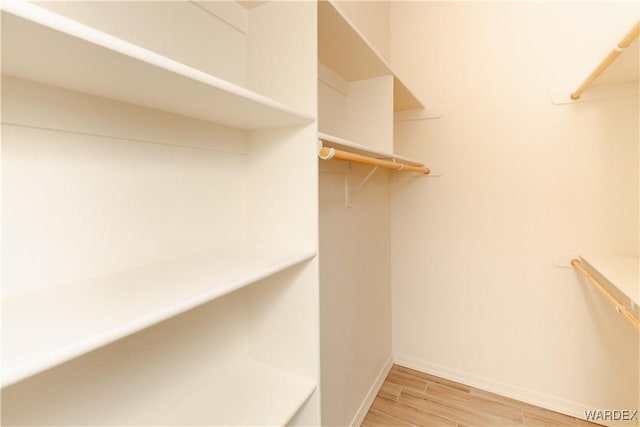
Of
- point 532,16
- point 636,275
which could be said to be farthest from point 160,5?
point 532,16

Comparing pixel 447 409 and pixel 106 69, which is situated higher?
pixel 106 69

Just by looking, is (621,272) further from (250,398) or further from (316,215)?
(250,398)

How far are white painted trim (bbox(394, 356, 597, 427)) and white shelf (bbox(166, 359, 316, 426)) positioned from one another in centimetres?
167

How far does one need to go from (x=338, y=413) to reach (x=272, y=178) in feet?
4.27

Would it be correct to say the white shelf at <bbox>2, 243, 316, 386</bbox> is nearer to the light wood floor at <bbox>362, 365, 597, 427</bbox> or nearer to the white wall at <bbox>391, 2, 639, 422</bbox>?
the light wood floor at <bbox>362, 365, 597, 427</bbox>

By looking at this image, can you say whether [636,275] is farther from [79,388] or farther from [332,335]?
[79,388]

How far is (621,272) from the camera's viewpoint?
137 centimetres

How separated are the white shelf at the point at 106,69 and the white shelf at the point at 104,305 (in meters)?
0.40

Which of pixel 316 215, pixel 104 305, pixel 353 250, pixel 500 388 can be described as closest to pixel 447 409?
pixel 500 388

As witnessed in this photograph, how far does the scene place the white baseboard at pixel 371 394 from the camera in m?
1.81

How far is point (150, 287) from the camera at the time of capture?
657mm

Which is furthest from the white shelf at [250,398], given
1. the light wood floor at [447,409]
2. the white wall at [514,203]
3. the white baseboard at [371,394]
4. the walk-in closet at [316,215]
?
the white wall at [514,203]

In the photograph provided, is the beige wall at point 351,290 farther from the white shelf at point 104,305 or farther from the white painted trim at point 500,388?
the white shelf at point 104,305

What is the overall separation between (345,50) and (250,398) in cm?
131
